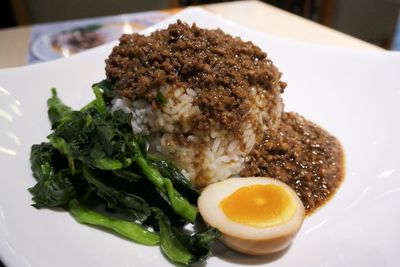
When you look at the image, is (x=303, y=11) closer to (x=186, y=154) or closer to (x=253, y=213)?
(x=186, y=154)

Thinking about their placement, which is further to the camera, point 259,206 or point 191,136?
point 191,136

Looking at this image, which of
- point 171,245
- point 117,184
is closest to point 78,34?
point 117,184

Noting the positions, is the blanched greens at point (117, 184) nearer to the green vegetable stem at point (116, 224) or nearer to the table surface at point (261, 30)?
the green vegetable stem at point (116, 224)

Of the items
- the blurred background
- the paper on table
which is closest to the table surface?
the paper on table

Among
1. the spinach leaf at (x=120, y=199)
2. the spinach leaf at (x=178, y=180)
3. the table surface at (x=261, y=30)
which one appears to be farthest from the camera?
the table surface at (x=261, y=30)

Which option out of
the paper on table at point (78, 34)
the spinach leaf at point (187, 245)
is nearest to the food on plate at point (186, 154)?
the spinach leaf at point (187, 245)

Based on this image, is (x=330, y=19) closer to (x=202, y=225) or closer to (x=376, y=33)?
(x=376, y=33)
